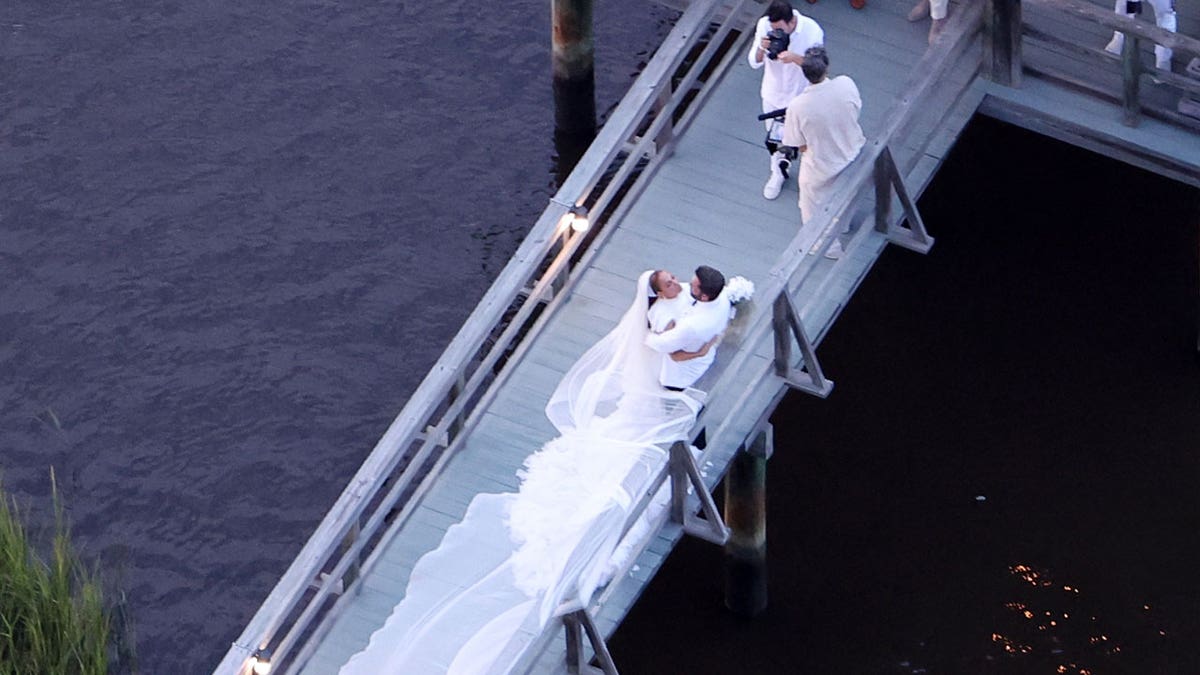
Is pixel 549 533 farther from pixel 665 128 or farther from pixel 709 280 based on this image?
pixel 665 128

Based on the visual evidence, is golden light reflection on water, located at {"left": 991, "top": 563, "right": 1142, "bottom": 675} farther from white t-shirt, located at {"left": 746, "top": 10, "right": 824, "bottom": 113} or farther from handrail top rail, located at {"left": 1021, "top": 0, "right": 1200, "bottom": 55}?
white t-shirt, located at {"left": 746, "top": 10, "right": 824, "bottom": 113}

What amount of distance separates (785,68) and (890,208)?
1.30 meters

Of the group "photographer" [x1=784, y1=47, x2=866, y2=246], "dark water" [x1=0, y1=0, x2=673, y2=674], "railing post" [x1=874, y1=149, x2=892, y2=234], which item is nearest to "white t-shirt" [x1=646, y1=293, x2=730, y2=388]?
"photographer" [x1=784, y1=47, x2=866, y2=246]

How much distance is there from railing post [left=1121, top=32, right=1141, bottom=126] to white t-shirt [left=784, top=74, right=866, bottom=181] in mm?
2448

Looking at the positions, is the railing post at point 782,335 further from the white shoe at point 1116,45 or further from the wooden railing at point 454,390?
the white shoe at point 1116,45

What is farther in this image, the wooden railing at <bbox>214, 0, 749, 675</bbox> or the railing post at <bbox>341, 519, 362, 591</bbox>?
the railing post at <bbox>341, 519, 362, 591</bbox>

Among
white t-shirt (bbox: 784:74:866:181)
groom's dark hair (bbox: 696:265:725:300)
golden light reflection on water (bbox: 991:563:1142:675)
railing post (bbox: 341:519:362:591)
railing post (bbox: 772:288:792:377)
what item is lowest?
golden light reflection on water (bbox: 991:563:1142:675)

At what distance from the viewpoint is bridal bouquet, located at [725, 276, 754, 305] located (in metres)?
16.6

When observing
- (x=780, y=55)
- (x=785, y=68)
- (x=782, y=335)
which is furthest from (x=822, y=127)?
(x=782, y=335)

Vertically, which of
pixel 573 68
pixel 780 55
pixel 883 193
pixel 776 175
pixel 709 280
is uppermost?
pixel 780 55

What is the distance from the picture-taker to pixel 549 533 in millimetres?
16312

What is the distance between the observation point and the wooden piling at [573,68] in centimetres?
2380

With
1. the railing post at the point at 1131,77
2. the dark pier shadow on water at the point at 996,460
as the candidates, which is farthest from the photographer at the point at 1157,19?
the dark pier shadow on water at the point at 996,460

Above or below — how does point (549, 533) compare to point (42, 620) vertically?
above
